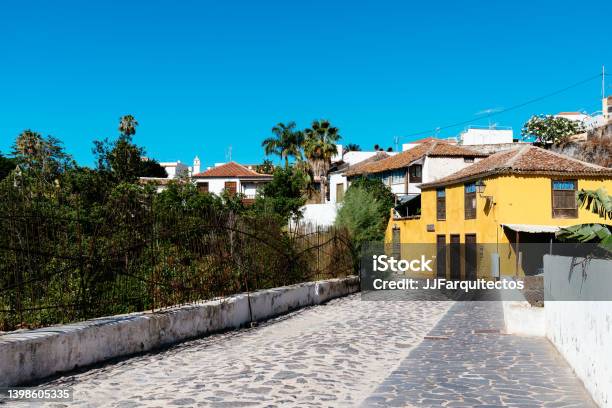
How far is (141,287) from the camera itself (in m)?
10.2

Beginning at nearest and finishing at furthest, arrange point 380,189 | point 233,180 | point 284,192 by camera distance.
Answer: point 380,189
point 284,192
point 233,180

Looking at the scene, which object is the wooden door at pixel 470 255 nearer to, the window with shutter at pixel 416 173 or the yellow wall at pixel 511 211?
the yellow wall at pixel 511 211

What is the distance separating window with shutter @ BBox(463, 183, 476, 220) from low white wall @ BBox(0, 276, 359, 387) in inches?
784

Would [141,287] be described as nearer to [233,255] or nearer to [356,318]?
[233,255]

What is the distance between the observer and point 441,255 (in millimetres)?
35969

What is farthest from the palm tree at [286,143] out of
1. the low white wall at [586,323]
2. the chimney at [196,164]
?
the low white wall at [586,323]

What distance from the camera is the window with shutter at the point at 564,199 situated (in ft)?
100.0

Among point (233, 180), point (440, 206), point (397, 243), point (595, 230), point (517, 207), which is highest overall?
point (233, 180)

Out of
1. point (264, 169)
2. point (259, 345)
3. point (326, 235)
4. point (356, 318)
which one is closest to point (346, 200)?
point (326, 235)

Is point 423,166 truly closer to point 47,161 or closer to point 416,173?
point 416,173

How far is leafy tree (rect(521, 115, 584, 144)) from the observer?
2421 inches

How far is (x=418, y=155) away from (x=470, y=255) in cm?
1453

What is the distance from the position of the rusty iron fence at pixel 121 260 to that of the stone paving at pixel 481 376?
161 inches

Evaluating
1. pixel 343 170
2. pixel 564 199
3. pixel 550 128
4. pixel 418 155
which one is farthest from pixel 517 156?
pixel 550 128
